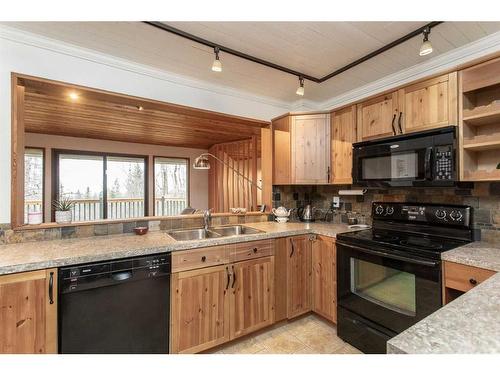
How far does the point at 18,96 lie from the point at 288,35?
2.03m

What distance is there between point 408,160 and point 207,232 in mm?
1897

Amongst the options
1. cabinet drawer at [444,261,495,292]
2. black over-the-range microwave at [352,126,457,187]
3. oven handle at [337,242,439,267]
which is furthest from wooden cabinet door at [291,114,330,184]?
cabinet drawer at [444,261,495,292]

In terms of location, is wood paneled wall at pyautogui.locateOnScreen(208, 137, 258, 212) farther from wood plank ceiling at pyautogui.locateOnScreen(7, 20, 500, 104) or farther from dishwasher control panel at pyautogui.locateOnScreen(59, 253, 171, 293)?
dishwasher control panel at pyautogui.locateOnScreen(59, 253, 171, 293)

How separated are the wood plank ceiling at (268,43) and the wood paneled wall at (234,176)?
1985 mm

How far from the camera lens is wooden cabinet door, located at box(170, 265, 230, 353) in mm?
1706

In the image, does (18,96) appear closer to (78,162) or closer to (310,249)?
(310,249)

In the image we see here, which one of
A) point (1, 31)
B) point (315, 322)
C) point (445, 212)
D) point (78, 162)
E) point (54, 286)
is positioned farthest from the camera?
point (78, 162)

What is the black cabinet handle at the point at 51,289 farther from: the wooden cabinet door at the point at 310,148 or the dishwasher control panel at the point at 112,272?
the wooden cabinet door at the point at 310,148

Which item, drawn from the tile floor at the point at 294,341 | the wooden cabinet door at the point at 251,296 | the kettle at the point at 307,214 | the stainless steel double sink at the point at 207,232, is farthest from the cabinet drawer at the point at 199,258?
the kettle at the point at 307,214

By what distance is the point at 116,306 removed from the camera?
1527 mm

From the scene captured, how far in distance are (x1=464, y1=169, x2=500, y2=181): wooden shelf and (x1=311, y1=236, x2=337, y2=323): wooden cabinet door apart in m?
1.07

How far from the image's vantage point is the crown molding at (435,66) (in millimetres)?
1794
